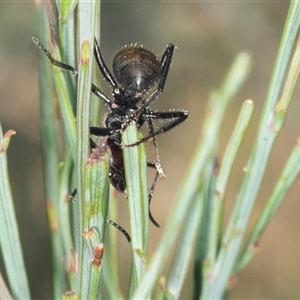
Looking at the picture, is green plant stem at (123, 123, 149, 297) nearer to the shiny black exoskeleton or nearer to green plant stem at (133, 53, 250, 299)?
green plant stem at (133, 53, 250, 299)

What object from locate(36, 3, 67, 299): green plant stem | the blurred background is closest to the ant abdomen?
locate(36, 3, 67, 299): green plant stem

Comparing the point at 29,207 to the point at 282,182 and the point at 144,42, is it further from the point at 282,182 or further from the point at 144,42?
the point at 282,182

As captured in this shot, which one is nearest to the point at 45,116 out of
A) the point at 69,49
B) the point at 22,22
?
the point at 69,49

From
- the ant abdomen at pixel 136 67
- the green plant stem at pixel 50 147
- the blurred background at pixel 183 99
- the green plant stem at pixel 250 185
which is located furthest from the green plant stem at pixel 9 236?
the blurred background at pixel 183 99

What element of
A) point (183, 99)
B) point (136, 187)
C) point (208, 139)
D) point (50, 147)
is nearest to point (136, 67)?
point (50, 147)

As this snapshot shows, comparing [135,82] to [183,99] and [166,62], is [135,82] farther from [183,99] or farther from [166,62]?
[183,99]

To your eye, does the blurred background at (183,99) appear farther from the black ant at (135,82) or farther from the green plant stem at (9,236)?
the green plant stem at (9,236)
